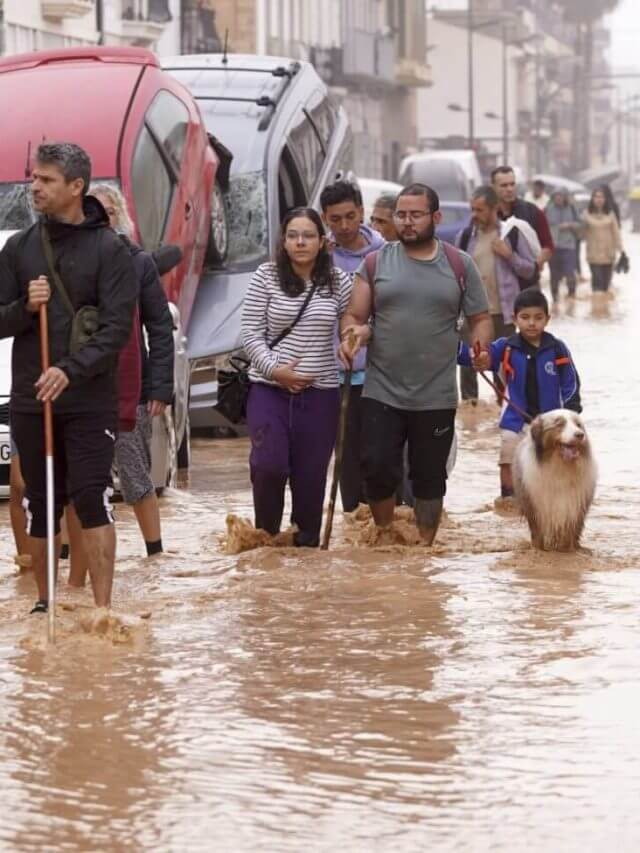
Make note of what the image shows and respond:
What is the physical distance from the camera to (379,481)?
1070cm

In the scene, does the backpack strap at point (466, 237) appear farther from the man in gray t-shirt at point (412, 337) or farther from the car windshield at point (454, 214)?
the car windshield at point (454, 214)

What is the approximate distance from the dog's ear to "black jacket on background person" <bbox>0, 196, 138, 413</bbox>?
244 centimetres

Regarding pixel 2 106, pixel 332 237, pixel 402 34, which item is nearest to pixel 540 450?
pixel 332 237

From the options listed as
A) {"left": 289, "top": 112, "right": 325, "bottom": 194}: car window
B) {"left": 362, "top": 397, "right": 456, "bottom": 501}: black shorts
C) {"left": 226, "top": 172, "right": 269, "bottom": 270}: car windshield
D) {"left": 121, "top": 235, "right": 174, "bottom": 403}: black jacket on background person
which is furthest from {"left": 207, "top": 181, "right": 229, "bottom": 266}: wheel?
{"left": 121, "top": 235, "right": 174, "bottom": 403}: black jacket on background person

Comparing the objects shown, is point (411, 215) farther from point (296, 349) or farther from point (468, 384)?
point (468, 384)

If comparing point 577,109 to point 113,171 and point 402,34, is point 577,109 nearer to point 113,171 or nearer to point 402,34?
point 402,34

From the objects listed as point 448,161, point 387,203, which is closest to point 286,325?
point 387,203

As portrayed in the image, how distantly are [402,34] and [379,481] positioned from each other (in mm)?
81583

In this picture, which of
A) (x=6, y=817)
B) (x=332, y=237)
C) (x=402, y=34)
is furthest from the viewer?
(x=402, y=34)

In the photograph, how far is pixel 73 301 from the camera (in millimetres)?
8641

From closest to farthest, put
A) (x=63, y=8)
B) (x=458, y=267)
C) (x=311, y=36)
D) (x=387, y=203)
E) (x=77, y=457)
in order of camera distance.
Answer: (x=77, y=457) < (x=458, y=267) < (x=387, y=203) < (x=63, y=8) < (x=311, y=36)

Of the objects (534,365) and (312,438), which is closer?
(312,438)

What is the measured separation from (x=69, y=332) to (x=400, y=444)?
2.38 m

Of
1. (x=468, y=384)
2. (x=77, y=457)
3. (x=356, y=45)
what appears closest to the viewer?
(x=77, y=457)
